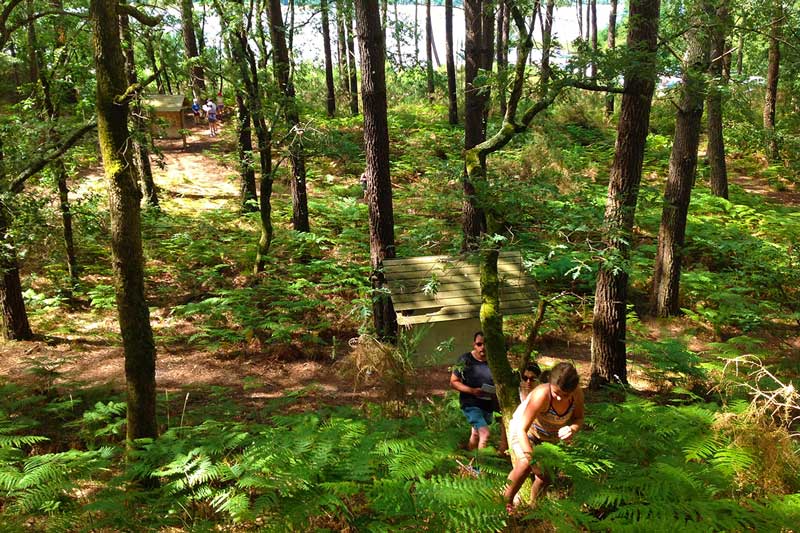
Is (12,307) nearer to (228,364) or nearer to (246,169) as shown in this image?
(228,364)

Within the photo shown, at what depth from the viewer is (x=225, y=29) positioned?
11258mm

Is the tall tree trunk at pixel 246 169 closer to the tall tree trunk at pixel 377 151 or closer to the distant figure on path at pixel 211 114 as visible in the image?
the tall tree trunk at pixel 377 151

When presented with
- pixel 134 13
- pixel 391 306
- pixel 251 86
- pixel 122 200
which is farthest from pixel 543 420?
pixel 251 86

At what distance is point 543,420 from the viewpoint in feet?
14.8

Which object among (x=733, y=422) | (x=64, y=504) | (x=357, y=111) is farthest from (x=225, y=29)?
(x=357, y=111)

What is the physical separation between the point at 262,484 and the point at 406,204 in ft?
46.3

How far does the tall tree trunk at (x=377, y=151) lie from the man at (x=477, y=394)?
356 cm

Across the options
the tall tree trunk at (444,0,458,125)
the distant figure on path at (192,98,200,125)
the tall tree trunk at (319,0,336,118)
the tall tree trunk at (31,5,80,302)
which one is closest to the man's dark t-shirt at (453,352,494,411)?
the tall tree trunk at (31,5,80,302)

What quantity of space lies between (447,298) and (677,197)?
6010mm

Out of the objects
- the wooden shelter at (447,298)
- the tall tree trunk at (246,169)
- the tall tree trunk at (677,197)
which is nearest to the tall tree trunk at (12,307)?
the tall tree trunk at (246,169)

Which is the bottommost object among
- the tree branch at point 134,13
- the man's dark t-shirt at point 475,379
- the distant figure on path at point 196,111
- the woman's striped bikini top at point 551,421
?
the man's dark t-shirt at point 475,379

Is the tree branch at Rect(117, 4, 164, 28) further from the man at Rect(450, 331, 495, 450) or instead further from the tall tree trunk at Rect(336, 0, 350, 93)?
the tall tree trunk at Rect(336, 0, 350, 93)

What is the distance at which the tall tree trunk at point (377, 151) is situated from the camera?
927 centimetres

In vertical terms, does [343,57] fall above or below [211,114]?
above
